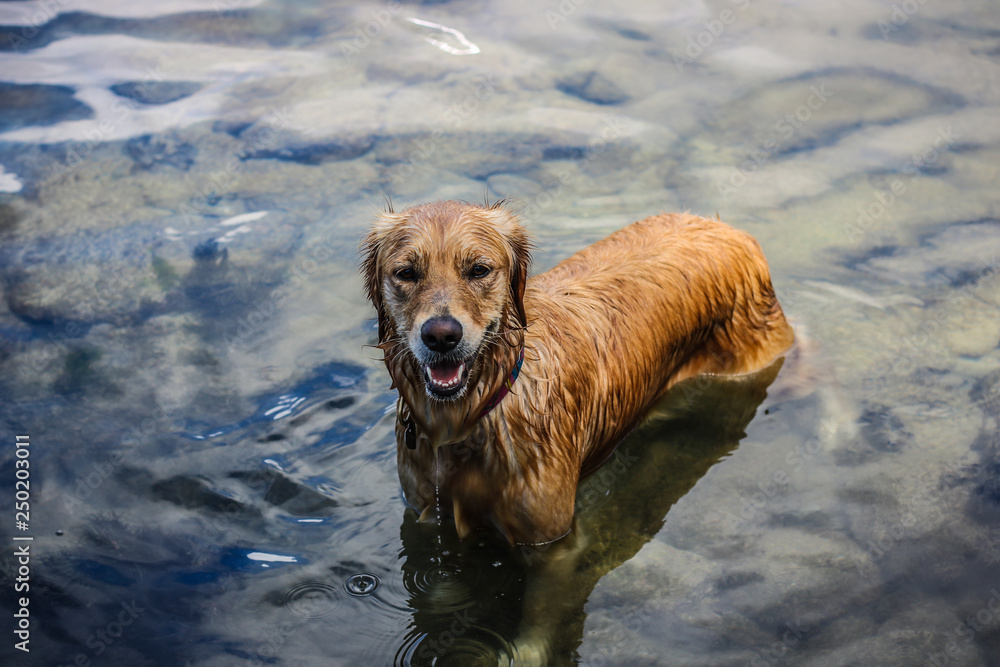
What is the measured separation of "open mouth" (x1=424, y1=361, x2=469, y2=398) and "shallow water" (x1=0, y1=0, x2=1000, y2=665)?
128cm

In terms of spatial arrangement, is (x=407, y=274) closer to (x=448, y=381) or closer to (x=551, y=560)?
(x=448, y=381)

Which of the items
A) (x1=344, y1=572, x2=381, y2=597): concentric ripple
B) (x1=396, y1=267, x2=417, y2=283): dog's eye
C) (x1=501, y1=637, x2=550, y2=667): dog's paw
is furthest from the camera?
(x1=344, y1=572, x2=381, y2=597): concentric ripple

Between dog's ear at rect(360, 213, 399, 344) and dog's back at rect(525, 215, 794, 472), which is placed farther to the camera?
dog's back at rect(525, 215, 794, 472)

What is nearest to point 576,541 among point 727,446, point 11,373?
point 727,446

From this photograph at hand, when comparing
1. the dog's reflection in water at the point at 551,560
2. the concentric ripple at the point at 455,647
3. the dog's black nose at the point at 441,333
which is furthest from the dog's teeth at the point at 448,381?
the concentric ripple at the point at 455,647

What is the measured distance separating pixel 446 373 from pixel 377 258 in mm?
687

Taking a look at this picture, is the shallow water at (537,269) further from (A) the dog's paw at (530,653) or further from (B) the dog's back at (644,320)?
(B) the dog's back at (644,320)

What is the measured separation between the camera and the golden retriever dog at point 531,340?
396cm

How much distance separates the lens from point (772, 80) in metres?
9.70

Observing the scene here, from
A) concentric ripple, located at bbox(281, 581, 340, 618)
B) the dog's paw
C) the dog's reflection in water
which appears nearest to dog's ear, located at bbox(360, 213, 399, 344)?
the dog's reflection in water

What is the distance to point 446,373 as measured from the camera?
13.1 ft

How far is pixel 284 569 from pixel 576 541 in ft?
5.50

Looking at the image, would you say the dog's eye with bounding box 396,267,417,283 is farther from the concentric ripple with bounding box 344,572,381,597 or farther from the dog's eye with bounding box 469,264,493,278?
the concentric ripple with bounding box 344,572,381,597

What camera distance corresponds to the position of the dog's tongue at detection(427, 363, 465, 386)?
13.1ft
